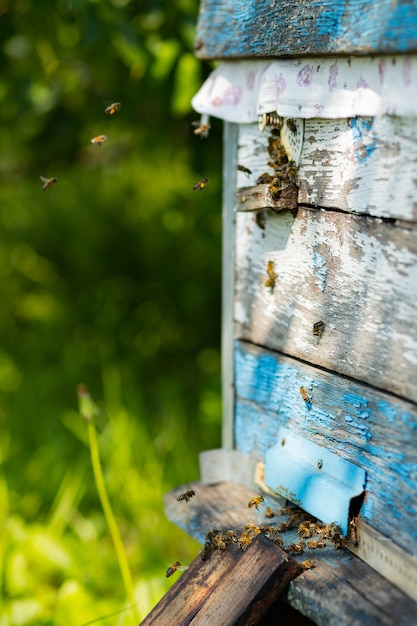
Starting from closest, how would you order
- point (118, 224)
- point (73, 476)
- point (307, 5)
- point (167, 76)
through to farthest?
point (307, 5) < point (167, 76) < point (73, 476) < point (118, 224)

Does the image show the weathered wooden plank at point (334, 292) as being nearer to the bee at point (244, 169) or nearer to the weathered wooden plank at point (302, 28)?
the bee at point (244, 169)

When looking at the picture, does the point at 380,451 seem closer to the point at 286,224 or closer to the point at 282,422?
the point at 282,422

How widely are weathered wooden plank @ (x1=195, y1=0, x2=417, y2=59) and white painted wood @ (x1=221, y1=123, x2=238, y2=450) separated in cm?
27

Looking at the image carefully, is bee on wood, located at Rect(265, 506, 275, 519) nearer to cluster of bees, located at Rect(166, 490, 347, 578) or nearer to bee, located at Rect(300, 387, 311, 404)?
cluster of bees, located at Rect(166, 490, 347, 578)

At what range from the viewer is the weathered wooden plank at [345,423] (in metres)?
1.66

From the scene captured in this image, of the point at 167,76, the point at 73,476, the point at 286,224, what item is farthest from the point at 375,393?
the point at 73,476

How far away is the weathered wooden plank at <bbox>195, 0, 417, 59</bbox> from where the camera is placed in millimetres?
1531

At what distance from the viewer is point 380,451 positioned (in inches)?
68.3

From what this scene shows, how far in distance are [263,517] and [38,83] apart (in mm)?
2438

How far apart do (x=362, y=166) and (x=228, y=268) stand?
2.33ft

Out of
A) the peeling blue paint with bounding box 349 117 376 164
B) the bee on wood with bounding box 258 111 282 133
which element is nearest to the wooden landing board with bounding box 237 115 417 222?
the peeling blue paint with bounding box 349 117 376 164

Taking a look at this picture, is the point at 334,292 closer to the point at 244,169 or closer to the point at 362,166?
the point at 362,166

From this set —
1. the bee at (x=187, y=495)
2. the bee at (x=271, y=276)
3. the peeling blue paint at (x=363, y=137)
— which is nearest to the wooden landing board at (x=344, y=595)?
the bee at (x=187, y=495)

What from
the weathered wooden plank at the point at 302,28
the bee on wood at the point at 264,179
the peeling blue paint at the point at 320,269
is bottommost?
the peeling blue paint at the point at 320,269
